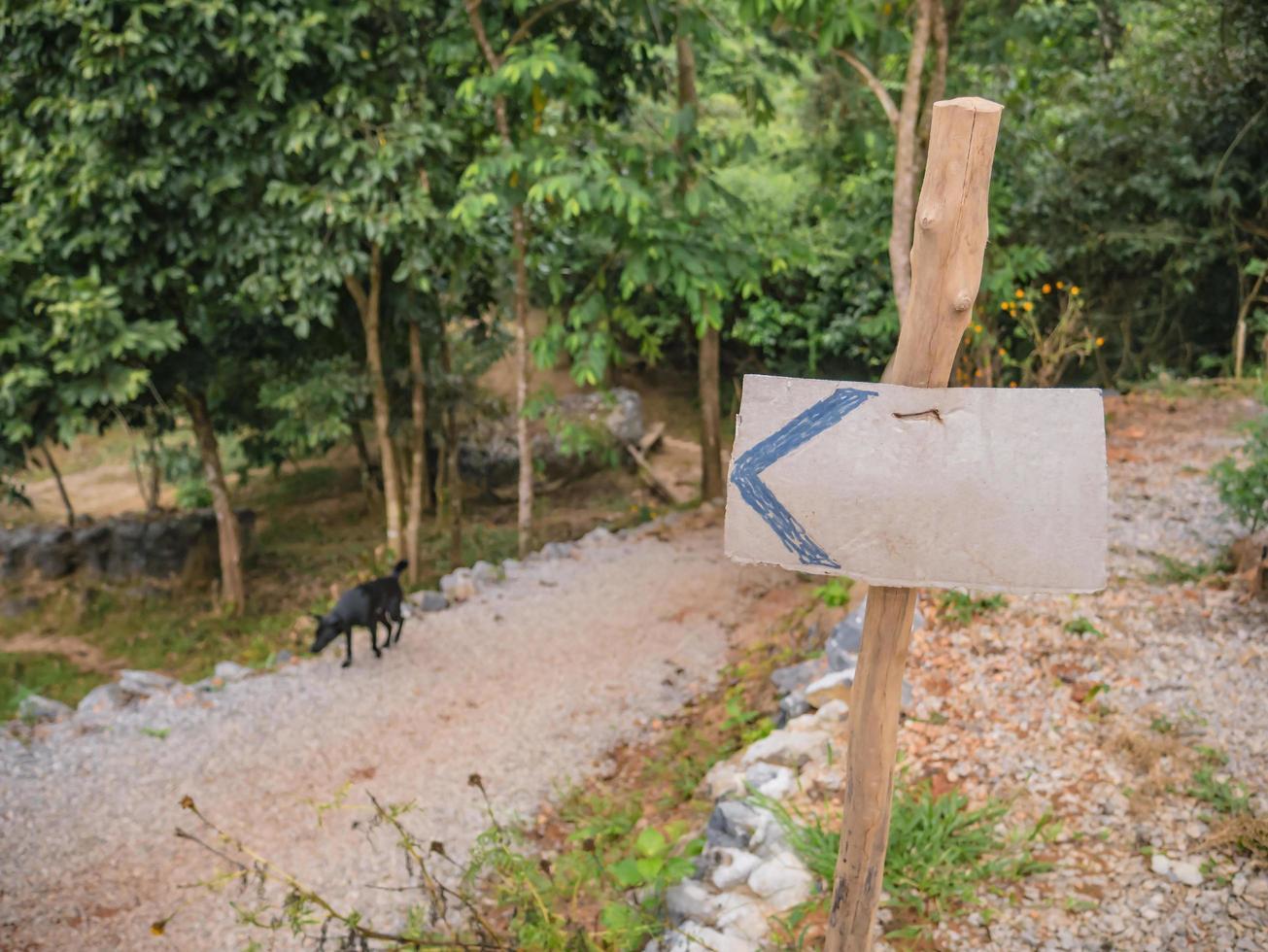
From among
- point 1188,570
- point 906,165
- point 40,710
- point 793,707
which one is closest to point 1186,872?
point 793,707

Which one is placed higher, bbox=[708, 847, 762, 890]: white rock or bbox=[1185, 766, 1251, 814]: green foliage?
bbox=[1185, 766, 1251, 814]: green foliage

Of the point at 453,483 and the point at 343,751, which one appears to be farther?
the point at 453,483

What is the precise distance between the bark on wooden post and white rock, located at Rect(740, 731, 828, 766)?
153 centimetres

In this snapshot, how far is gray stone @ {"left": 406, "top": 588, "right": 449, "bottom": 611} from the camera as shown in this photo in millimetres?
7449

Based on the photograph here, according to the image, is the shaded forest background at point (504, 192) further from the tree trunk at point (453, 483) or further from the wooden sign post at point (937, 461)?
the wooden sign post at point (937, 461)

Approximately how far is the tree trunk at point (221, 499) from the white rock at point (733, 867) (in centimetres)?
691

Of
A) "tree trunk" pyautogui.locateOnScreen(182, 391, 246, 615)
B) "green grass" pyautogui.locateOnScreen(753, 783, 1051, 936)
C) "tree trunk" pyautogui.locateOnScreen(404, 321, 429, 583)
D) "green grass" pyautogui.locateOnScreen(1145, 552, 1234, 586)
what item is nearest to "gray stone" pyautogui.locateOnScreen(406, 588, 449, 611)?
"tree trunk" pyautogui.locateOnScreen(404, 321, 429, 583)

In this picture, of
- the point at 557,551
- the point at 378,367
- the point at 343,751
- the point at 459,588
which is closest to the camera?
the point at 343,751

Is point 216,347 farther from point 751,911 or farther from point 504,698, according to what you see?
point 751,911

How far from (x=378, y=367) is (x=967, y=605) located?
551cm

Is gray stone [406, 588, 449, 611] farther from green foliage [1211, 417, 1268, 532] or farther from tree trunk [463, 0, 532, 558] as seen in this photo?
green foliage [1211, 417, 1268, 532]

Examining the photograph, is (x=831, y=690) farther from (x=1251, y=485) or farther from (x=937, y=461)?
(x=937, y=461)

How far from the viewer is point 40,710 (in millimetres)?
5871

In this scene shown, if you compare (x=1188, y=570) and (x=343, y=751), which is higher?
(x=1188, y=570)
